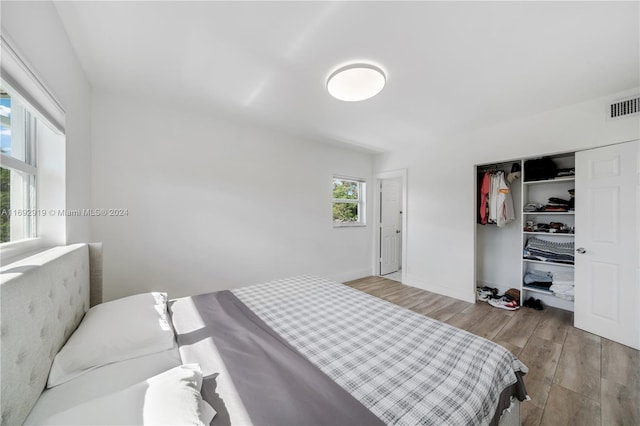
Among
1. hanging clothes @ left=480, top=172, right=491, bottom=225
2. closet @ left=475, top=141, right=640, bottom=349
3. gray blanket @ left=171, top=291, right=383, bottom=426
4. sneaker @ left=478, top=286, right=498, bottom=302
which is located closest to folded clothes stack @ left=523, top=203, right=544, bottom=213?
closet @ left=475, top=141, right=640, bottom=349

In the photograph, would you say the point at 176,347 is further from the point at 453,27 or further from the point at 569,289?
the point at 569,289

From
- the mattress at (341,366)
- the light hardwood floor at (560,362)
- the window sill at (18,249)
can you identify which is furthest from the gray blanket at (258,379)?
the light hardwood floor at (560,362)

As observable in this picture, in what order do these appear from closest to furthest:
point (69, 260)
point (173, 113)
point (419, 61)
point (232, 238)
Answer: point (69, 260) < point (419, 61) < point (173, 113) < point (232, 238)

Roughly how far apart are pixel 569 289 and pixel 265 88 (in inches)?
161

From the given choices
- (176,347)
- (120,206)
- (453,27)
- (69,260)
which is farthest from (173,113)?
(453,27)

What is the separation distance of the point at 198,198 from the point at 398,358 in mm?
2536

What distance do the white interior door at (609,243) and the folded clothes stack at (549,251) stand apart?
26 centimetres

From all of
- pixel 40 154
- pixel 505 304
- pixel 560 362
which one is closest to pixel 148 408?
pixel 40 154

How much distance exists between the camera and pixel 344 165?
13.4ft

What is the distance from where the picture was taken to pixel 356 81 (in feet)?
6.02

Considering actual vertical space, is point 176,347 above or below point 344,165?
below

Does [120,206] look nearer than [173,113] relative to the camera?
Yes

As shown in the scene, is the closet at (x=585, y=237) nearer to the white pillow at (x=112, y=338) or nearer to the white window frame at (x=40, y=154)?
the white pillow at (x=112, y=338)

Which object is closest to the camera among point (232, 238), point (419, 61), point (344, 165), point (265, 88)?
point (419, 61)
